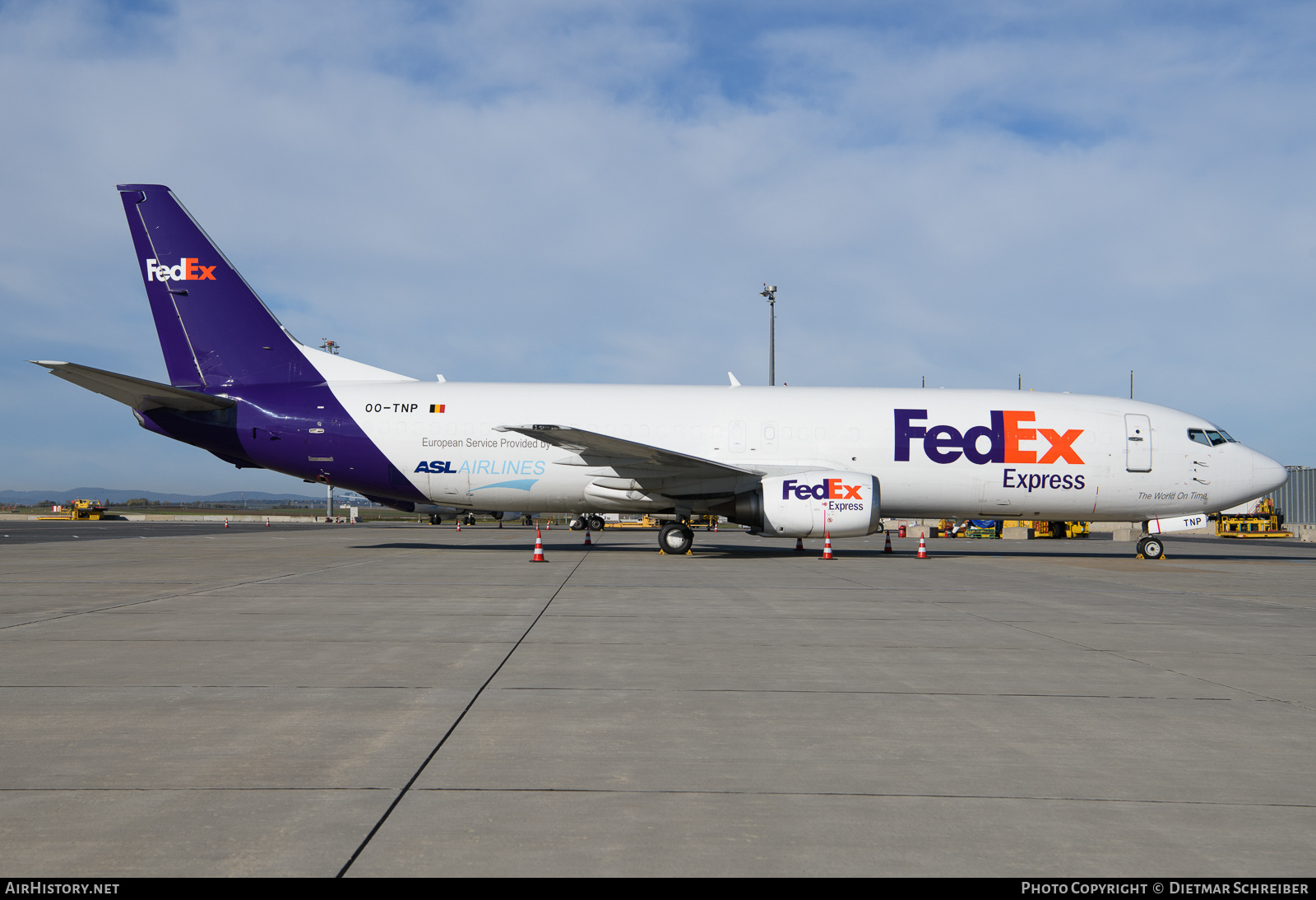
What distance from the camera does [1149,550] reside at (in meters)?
20.5

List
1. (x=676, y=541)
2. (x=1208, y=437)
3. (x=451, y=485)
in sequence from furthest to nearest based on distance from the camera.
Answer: (x=1208, y=437) < (x=451, y=485) < (x=676, y=541)

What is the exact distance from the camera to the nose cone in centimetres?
2008

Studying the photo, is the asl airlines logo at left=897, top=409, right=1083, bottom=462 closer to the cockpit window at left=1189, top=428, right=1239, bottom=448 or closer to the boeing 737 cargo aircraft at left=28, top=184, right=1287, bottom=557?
the boeing 737 cargo aircraft at left=28, top=184, right=1287, bottom=557

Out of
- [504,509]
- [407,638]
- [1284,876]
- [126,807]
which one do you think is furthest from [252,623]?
[504,509]

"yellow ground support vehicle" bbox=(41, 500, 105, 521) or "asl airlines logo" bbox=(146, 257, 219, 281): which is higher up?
"asl airlines logo" bbox=(146, 257, 219, 281)

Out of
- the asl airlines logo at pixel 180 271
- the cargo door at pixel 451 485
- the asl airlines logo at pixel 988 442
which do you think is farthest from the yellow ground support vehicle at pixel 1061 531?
the asl airlines logo at pixel 180 271

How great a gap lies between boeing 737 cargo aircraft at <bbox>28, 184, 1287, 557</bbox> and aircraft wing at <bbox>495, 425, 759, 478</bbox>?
0.26m

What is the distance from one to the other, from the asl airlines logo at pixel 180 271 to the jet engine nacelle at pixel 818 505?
46.4 feet

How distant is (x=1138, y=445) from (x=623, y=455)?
12203mm

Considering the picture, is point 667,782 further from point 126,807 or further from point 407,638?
point 407,638

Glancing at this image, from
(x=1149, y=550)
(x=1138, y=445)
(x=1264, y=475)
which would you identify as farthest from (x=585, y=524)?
(x=1264, y=475)

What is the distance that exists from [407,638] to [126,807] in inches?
161

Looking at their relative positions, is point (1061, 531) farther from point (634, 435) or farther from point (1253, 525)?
point (634, 435)

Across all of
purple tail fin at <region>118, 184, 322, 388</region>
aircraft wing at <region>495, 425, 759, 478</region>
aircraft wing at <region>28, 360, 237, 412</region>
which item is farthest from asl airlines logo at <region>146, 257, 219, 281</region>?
aircraft wing at <region>495, 425, 759, 478</region>
